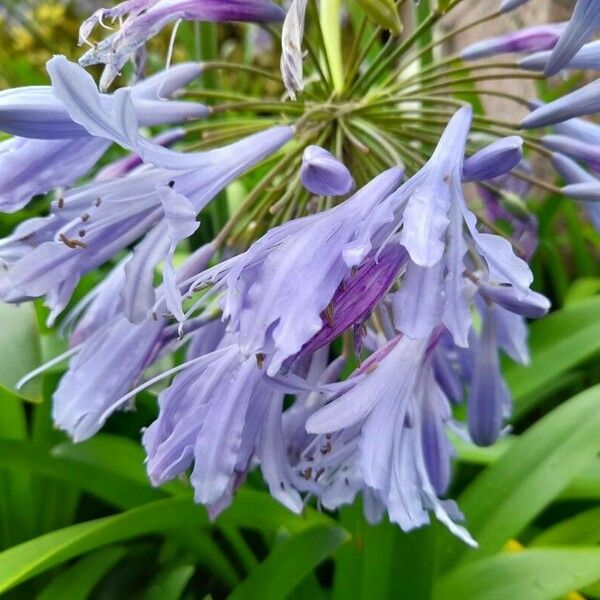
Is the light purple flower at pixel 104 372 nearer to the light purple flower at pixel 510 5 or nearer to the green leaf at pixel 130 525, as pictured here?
the green leaf at pixel 130 525

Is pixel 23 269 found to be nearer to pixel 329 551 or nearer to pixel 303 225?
pixel 303 225

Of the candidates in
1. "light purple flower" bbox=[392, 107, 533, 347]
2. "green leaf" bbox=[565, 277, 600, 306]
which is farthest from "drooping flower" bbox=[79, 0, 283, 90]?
"green leaf" bbox=[565, 277, 600, 306]

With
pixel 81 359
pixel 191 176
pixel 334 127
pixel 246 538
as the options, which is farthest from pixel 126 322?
pixel 246 538

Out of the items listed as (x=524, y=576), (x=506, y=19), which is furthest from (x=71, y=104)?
(x=506, y=19)

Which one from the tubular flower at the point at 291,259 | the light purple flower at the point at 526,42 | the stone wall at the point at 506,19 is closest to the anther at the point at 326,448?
the tubular flower at the point at 291,259

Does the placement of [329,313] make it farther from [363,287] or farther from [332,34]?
[332,34]

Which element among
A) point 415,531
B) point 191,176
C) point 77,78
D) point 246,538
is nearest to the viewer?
point 77,78

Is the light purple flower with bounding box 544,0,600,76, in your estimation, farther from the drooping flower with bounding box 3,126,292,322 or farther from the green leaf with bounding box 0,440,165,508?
the green leaf with bounding box 0,440,165,508
